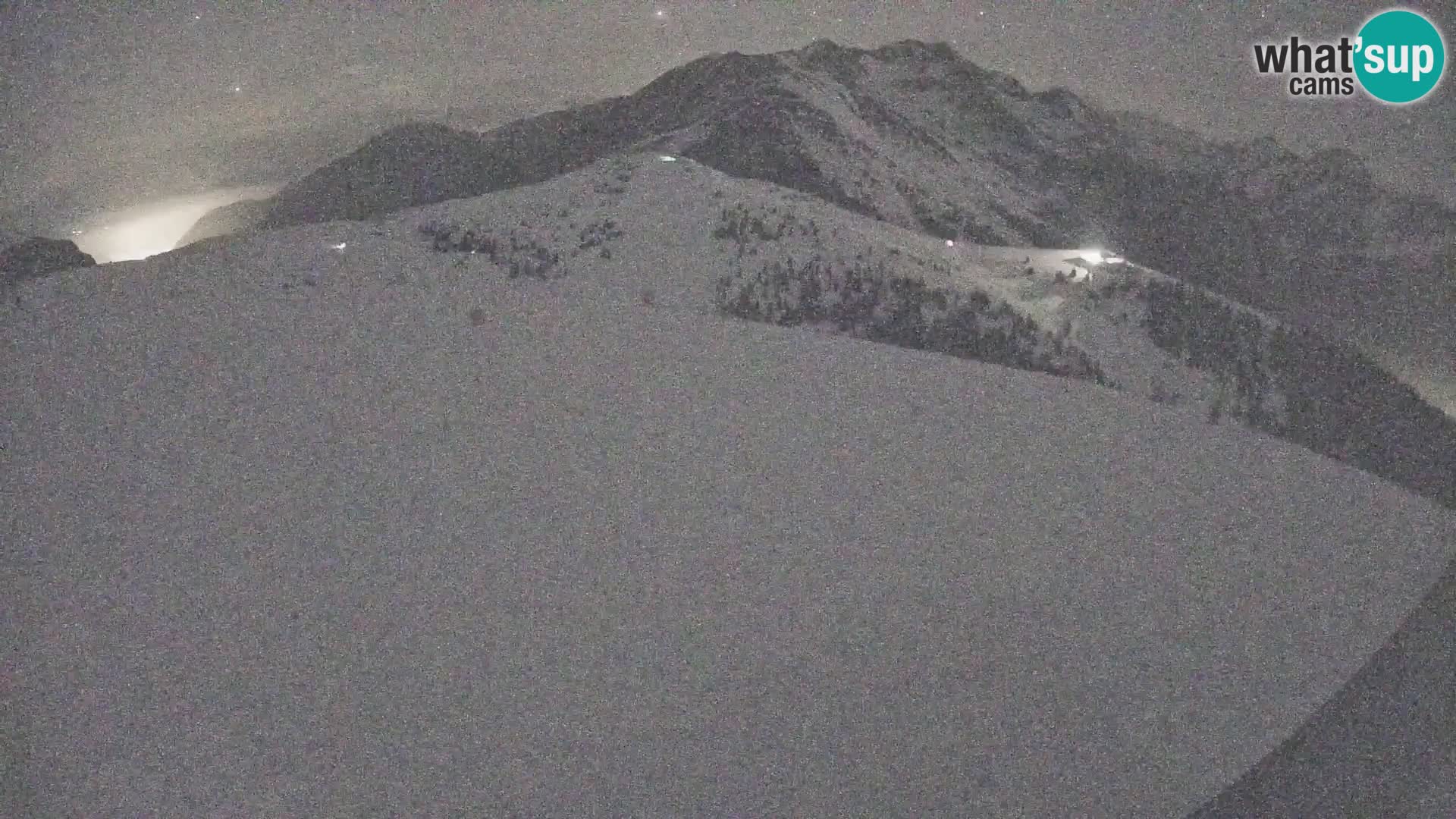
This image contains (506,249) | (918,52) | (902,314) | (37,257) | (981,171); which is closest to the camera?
(902,314)

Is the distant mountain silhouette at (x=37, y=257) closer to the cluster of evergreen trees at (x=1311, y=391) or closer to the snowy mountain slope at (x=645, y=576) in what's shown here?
the snowy mountain slope at (x=645, y=576)

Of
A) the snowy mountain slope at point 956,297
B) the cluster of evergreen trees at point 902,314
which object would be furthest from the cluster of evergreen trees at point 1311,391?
the cluster of evergreen trees at point 902,314

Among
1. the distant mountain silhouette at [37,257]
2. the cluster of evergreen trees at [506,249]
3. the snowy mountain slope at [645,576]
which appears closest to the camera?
the snowy mountain slope at [645,576]

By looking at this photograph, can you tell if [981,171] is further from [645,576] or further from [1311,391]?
[645,576]

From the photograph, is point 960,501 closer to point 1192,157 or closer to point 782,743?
point 782,743

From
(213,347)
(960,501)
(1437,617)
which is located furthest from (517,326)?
(1437,617)

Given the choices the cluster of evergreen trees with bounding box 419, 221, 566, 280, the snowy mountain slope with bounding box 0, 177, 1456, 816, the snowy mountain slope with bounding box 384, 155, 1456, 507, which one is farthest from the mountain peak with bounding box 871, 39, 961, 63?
the snowy mountain slope with bounding box 0, 177, 1456, 816

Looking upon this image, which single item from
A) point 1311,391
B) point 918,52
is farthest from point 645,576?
point 918,52
